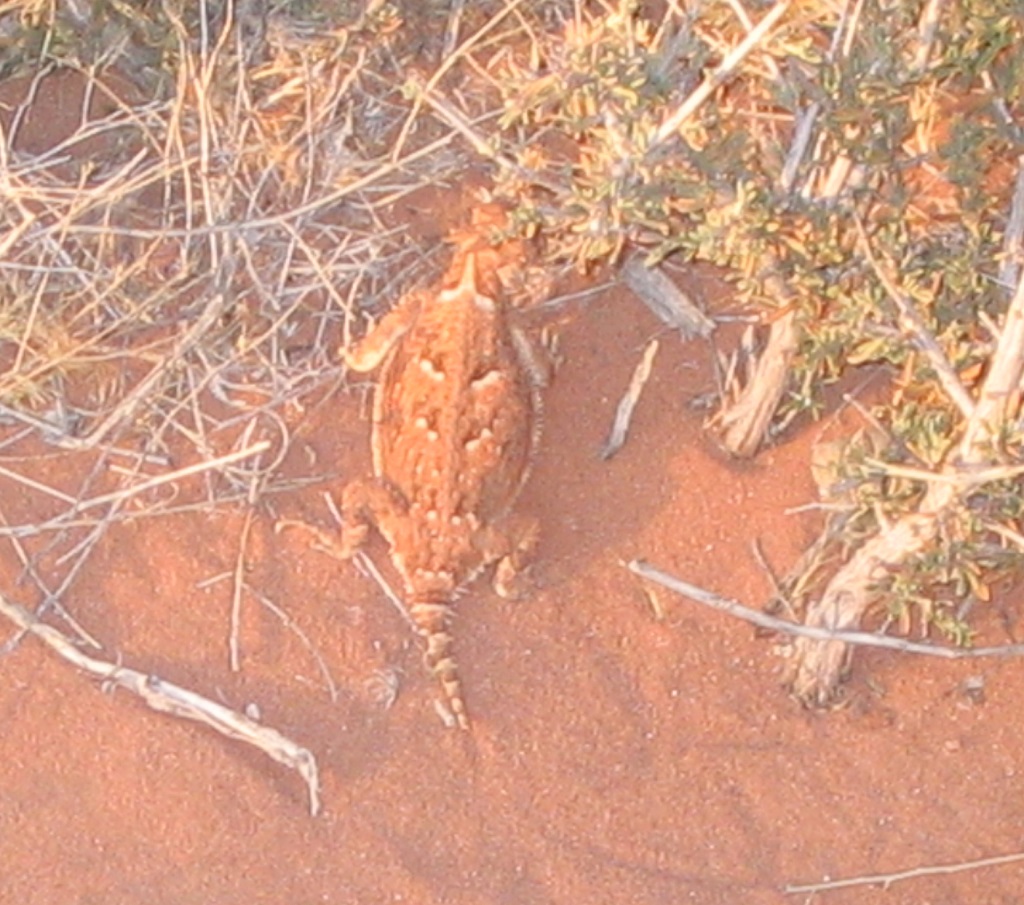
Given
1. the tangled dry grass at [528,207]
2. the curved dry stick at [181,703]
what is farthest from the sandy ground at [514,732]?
the tangled dry grass at [528,207]

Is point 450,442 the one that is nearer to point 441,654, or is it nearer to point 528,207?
point 441,654

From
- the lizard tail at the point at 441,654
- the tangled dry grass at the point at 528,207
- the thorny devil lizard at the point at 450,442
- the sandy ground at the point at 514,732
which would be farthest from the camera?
the thorny devil lizard at the point at 450,442

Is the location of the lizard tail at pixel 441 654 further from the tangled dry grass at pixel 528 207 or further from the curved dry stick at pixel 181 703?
the tangled dry grass at pixel 528 207

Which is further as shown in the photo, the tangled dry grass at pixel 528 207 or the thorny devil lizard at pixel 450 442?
the thorny devil lizard at pixel 450 442

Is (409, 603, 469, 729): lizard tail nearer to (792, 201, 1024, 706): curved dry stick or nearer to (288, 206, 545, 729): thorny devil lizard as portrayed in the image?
(288, 206, 545, 729): thorny devil lizard

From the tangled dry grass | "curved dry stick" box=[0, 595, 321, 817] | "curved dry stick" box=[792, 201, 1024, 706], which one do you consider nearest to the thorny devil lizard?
the tangled dry grass

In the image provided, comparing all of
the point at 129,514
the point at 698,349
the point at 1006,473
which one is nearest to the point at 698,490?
the point at 698,349

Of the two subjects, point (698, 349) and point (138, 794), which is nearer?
point (138, 794)

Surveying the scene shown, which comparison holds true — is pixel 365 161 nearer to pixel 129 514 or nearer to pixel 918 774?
pixel 129 514
